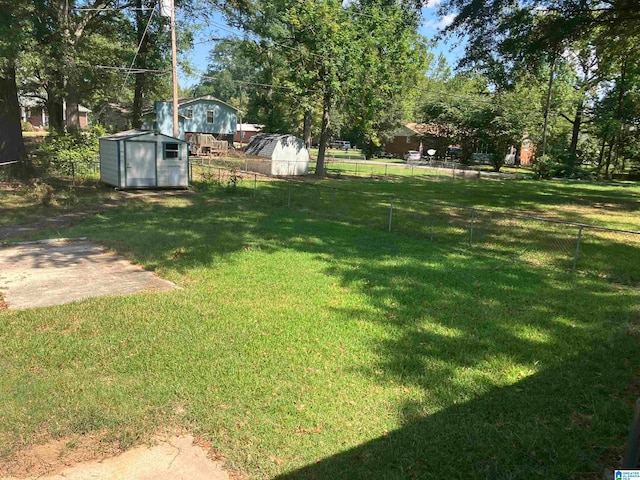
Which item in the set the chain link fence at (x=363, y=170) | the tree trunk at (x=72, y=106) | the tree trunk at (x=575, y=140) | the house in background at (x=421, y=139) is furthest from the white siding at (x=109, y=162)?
the house in background at (x=421, y=139)

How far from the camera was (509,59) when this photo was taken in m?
17.6

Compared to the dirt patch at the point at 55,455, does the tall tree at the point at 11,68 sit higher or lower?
higher

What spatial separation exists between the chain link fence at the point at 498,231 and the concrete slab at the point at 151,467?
25.1 feet

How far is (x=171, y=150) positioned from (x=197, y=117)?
31.5 metres

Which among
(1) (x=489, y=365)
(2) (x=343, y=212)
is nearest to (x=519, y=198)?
(2) (x=343, y=212)

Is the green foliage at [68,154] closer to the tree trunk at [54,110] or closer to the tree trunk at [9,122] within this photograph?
the tree trunk at [9,122]

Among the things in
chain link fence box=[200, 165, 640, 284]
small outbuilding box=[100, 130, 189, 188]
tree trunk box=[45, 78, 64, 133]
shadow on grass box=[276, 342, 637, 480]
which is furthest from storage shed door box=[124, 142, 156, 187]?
shadow on grass box=[276, 342, 637, 480]

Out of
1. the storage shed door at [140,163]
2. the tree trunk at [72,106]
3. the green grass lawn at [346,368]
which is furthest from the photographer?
the tree trunk at [72,106]

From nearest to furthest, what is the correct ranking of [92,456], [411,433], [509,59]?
[92,456], [411,433], [509,59]

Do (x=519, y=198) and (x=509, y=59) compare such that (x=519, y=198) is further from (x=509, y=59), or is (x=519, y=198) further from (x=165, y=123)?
(x=165, y=123)

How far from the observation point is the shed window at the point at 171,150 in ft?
59.1

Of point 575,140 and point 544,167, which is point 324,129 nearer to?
point 544,167

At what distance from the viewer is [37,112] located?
40344mm

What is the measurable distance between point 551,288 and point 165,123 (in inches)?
1728
